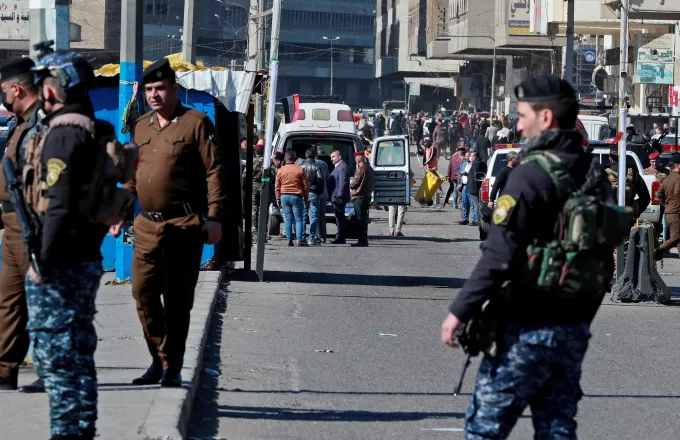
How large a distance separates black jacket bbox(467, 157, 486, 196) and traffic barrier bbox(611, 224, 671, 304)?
463 inches

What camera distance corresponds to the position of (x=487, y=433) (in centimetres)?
479

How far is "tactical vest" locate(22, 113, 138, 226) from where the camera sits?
217 inches

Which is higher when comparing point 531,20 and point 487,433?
point 531,20

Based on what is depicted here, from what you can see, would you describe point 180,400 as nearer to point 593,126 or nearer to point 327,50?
point 593,126

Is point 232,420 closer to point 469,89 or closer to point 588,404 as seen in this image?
point 588,404

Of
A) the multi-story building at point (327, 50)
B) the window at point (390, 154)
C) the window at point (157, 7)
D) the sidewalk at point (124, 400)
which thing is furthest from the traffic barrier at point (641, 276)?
the multi-story building at point (327, 50)

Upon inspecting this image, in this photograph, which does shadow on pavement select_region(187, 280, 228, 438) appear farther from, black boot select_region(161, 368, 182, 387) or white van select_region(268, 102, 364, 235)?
white van select_region(268, 102, 364, 235)

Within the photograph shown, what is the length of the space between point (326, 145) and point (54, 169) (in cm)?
2105

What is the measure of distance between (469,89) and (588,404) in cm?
8270

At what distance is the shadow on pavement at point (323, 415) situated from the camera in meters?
7.58

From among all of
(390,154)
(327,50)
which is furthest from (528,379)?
(327,50)

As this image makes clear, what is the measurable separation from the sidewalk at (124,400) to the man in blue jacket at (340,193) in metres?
12.6

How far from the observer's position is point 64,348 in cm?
541

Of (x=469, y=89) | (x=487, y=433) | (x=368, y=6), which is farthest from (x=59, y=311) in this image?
(x=368, y=6)
